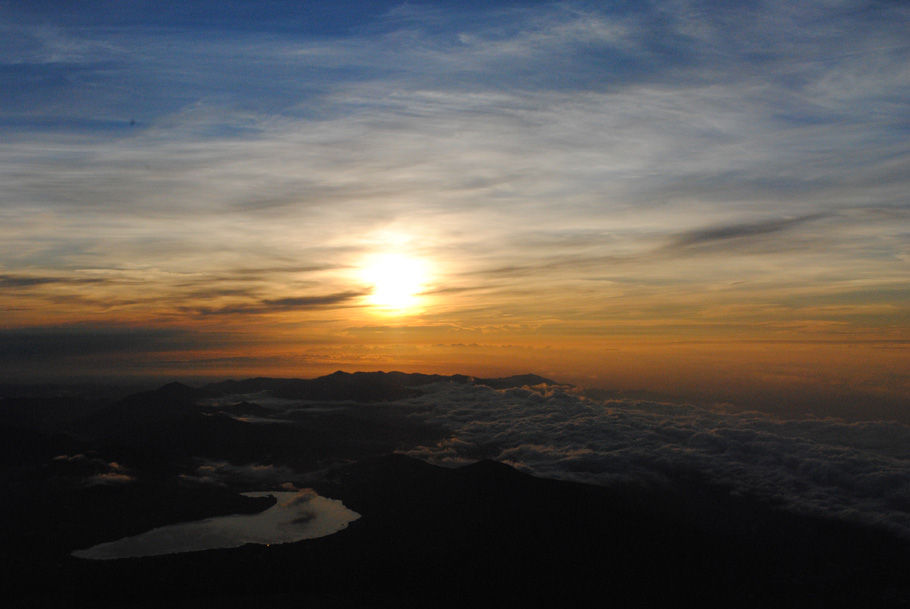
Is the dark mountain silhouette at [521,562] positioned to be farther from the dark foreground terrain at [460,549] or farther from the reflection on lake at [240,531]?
the reflection on lake at [240,531]

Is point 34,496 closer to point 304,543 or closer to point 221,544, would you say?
point 221,544

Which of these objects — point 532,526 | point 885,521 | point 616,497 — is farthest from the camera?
point 616,497

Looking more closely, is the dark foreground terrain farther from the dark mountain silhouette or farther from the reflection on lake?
the reflection on lake

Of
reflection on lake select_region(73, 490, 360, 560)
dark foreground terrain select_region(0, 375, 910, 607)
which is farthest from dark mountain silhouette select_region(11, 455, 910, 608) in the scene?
reflection on lake select_region(73, 490, 360, 560)

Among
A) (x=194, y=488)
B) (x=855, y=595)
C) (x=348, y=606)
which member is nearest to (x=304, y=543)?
(x=348, y=606)

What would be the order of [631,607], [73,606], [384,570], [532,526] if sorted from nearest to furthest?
[73,606] → [631,607] → [384,570] → [532,526]

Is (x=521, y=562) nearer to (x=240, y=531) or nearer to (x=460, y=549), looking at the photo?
(x=460, y=549)
